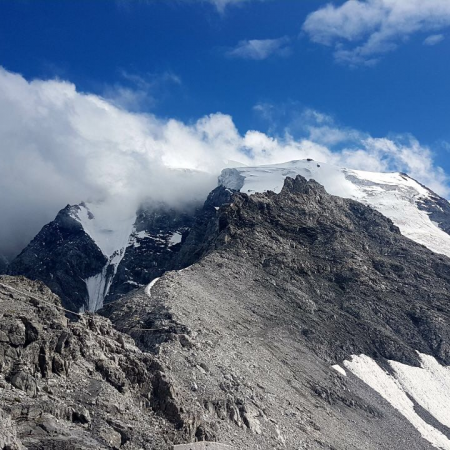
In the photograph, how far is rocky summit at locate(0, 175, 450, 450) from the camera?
50.5m

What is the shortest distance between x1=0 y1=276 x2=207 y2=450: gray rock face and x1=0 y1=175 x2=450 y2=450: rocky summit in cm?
16

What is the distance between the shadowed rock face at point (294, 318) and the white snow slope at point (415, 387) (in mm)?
2567

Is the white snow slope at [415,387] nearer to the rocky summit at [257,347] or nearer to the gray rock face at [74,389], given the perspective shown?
the rocky summit at [257,347]

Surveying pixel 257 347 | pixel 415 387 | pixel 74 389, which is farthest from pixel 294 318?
pixel 74 389

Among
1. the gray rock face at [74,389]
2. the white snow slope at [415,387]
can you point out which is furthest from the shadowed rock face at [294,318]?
the gray rock face at [74,389]

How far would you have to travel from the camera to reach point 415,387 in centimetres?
11200

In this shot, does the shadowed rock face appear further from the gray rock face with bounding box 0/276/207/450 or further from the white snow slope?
the gray rock face with bounding box 0/276/207/450

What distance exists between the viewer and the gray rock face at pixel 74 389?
43031 mm

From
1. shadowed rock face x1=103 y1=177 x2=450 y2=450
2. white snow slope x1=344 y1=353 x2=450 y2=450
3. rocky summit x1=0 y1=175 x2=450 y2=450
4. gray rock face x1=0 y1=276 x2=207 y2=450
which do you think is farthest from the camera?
white snow slope x1=344 y1=353 x2=450 y2=450

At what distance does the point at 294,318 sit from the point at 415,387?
2337 cm

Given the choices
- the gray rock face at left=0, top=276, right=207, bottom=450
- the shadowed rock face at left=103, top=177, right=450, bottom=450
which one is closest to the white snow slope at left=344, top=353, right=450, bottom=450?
the shadowed rock face at left=103, top=177, right=450, bottom=450

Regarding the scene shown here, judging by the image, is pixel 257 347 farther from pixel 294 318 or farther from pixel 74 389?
pixel 74 389

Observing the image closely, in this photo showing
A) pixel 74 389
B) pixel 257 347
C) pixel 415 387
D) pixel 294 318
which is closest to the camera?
pixel 74 389

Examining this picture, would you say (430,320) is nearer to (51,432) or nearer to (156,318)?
(156,318)
